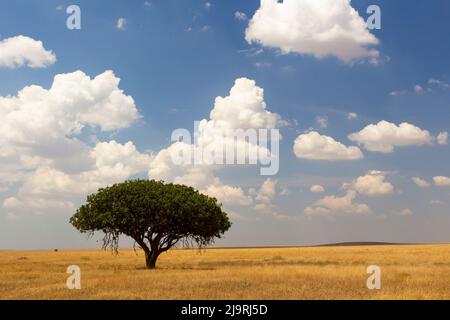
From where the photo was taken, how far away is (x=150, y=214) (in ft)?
177

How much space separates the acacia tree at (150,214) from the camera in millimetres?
53656

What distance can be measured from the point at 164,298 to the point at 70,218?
33.7 m

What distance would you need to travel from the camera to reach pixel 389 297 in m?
25.9

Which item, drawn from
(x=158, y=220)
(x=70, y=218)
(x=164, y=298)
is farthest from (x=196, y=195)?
(x=164, y=298)

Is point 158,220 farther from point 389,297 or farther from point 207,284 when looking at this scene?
point 389,297

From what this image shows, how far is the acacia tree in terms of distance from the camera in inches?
2112

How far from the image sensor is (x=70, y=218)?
187 ft

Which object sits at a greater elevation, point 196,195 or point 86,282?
point 196,195

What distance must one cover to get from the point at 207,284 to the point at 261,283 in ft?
11.0
